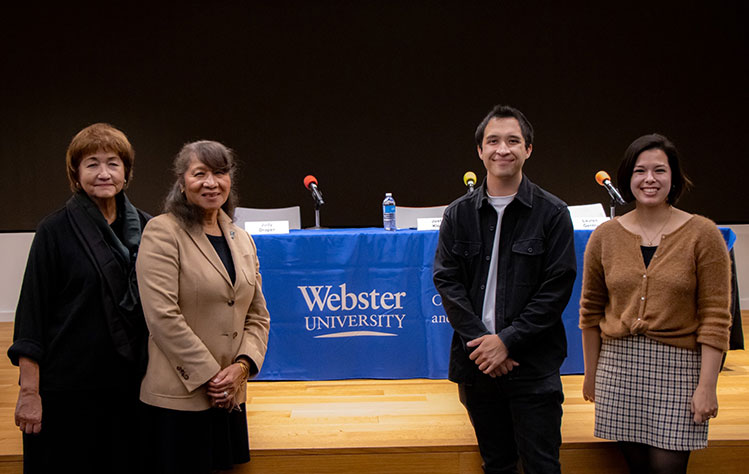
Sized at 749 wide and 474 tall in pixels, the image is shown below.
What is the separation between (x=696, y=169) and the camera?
5020 millimetres

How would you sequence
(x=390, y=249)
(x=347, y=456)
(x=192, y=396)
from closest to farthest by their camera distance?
(x=192, y=396) → (x=347, y=456) → (x=390, y=249)

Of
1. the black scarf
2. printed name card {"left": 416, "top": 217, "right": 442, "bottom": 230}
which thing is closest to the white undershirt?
the black scarf

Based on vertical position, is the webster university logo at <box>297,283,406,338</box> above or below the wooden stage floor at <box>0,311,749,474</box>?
above

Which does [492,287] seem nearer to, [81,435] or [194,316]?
[194,316]

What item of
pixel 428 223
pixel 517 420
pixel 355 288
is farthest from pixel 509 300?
pixel 428 223

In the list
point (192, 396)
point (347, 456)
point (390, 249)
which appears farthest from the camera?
point (390, 249)

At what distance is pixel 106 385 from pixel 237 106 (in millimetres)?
3728

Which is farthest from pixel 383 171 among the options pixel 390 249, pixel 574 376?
pixel 574 376

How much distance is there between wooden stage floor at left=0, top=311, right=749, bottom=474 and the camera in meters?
2.12

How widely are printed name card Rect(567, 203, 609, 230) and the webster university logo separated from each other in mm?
1101

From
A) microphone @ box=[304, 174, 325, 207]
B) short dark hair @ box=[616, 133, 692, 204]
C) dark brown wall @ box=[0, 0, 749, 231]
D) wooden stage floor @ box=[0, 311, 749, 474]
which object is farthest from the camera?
dark brown wall @ box=[0, 0, 749, 231]

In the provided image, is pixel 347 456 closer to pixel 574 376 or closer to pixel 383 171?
pixel 574 376

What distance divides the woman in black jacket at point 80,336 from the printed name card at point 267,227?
4.44 feet

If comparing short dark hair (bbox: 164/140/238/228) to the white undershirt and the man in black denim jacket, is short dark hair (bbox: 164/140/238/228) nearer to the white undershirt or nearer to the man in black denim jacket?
the man in black denim jacket
